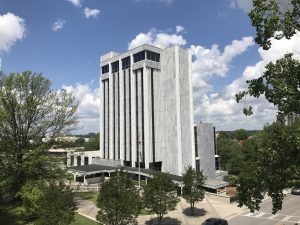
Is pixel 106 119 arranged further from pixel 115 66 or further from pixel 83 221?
pixel 83 221

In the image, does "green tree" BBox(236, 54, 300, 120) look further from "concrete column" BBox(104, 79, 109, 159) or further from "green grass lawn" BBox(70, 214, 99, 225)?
"concrete column" BBox(104, 79, 109, 159)

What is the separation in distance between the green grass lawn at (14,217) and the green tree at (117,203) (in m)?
7.08

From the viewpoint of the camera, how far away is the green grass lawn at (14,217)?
1227 inches

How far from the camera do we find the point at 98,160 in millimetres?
67375

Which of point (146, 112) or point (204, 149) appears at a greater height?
point (146, 112)

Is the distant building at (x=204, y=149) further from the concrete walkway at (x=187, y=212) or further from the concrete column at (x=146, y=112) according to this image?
the concrete walkway at (x=187, y=212)

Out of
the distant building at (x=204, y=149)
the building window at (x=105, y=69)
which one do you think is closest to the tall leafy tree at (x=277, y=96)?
the distant building at (x=204, y=149)

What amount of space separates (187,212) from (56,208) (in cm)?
1814

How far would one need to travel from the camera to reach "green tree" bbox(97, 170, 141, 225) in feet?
81.0

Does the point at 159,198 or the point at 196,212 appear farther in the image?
the point at 196,212

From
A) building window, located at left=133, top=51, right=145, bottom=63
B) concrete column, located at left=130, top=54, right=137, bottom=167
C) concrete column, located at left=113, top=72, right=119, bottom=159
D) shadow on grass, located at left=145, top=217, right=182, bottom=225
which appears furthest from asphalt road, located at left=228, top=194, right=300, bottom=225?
building window, located at left=133, top=51, right=145, bottom=63

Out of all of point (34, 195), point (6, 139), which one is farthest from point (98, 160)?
point (34, 195)

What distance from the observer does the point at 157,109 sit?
59062 mm

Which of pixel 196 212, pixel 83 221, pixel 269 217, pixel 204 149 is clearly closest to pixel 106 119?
pixel 204 149
